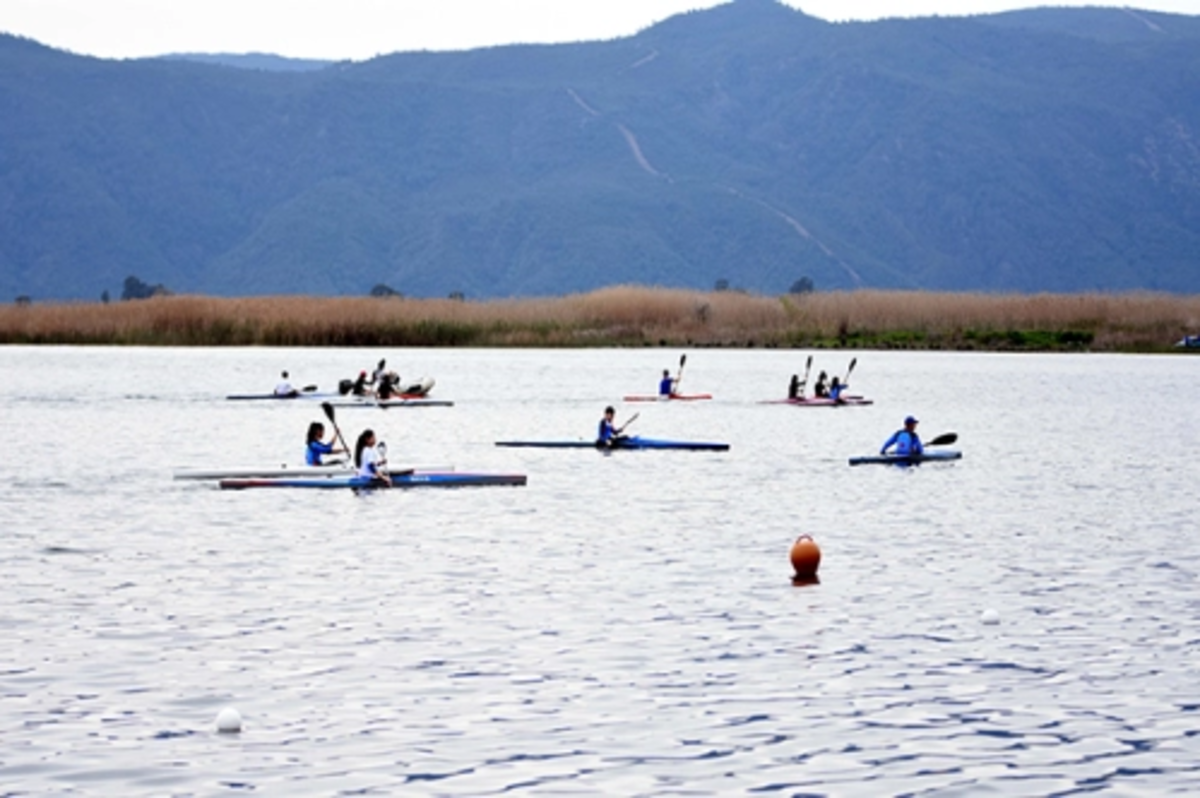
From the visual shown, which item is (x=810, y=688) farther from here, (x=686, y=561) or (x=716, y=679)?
(x=686, y=561)

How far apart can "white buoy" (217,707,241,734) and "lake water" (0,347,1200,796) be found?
4.7 inches

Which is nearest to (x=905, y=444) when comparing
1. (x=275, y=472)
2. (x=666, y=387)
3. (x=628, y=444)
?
(x=628, y=444)

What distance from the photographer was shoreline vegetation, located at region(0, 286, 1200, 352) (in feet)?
294

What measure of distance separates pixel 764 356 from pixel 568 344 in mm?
15624

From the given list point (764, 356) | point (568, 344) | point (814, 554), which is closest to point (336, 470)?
point (814, 554)

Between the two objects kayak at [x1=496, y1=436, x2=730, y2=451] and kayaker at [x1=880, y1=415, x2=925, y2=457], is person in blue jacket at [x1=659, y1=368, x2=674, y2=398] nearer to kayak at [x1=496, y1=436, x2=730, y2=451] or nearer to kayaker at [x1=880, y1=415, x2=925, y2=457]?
kayak at [x1=496, y1=436, x2=730, y2=451]

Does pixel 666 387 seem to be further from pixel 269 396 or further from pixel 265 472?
pixel 265 472

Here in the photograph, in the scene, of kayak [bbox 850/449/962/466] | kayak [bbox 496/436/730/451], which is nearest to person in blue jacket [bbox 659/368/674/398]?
kayak [bbox 496/436/730/451]

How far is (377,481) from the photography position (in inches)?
1267

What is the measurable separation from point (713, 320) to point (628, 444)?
53.9 meters

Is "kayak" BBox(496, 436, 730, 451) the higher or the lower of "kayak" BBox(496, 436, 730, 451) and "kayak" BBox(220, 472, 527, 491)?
the higher

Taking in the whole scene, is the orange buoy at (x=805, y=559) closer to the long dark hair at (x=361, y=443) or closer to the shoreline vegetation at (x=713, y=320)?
the long dark hair at (x=361, y=443)

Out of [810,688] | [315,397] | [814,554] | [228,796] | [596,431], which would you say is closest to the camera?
[228,796]

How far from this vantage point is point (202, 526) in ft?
94.3
